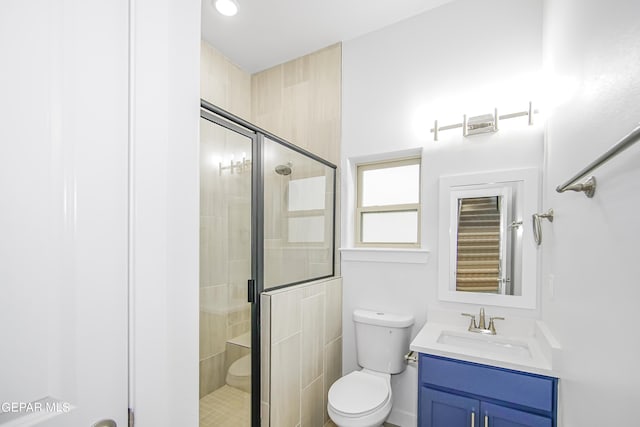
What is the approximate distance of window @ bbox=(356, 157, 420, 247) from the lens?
2.17 metres

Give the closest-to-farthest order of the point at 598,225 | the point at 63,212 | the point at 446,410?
1. the point at 63,212
2. the point at 598,225
3. the point at 446,410

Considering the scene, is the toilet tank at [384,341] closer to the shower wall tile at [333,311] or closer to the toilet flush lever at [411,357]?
the toilet flush lever at [411,357]

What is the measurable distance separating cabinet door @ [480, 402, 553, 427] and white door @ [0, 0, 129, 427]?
1.57 m

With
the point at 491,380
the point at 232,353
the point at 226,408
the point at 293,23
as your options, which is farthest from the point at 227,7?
the point at 491,380

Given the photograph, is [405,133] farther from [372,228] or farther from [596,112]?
[596,112]

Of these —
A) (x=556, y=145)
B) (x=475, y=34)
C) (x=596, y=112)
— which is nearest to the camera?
(x=596, y=112)

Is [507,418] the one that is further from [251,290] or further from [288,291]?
[251,290]

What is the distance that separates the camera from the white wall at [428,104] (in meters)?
1.80

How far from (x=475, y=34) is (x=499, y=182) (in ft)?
3.32

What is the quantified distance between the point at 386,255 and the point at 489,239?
0.67 m

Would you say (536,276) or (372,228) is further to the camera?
(372,228)

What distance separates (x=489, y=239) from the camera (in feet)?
6.07

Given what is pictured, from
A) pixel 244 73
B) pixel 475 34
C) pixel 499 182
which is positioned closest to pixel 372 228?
pixel 499 182

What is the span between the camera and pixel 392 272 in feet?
6.91
